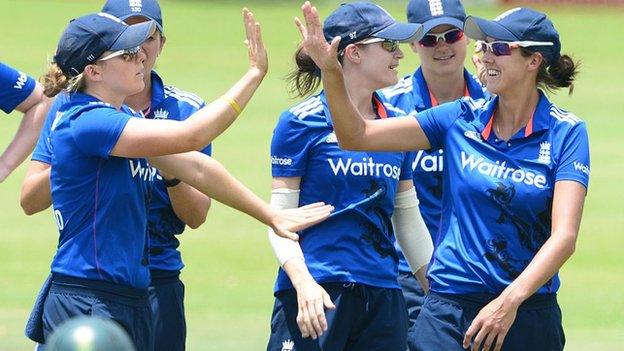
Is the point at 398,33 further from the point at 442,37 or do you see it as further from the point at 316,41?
the point at 442,37

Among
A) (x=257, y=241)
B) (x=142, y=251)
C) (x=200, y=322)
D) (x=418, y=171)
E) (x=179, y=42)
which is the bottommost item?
(x=179, y=42)

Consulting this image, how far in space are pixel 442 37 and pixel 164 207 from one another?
1.87m

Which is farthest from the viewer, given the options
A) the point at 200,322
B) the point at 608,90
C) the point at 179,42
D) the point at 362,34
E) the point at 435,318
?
the point at 179,42

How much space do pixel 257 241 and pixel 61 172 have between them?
8.20 m

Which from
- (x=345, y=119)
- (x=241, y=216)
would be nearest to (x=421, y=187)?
(x=345, y=119)

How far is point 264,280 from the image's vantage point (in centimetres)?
1242

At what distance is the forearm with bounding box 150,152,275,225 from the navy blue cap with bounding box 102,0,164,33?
126 cm

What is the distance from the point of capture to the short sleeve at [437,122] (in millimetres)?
6227

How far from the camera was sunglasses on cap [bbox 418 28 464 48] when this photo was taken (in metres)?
7.81

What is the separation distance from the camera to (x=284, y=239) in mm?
6352

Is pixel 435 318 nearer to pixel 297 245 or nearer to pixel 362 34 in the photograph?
pixel 297 245

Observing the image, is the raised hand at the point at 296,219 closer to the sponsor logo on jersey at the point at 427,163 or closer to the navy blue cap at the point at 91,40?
the navy blue cap at the point at 91,40

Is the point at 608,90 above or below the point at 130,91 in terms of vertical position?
below

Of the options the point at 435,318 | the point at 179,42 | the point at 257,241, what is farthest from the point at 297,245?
the point at 179,42
